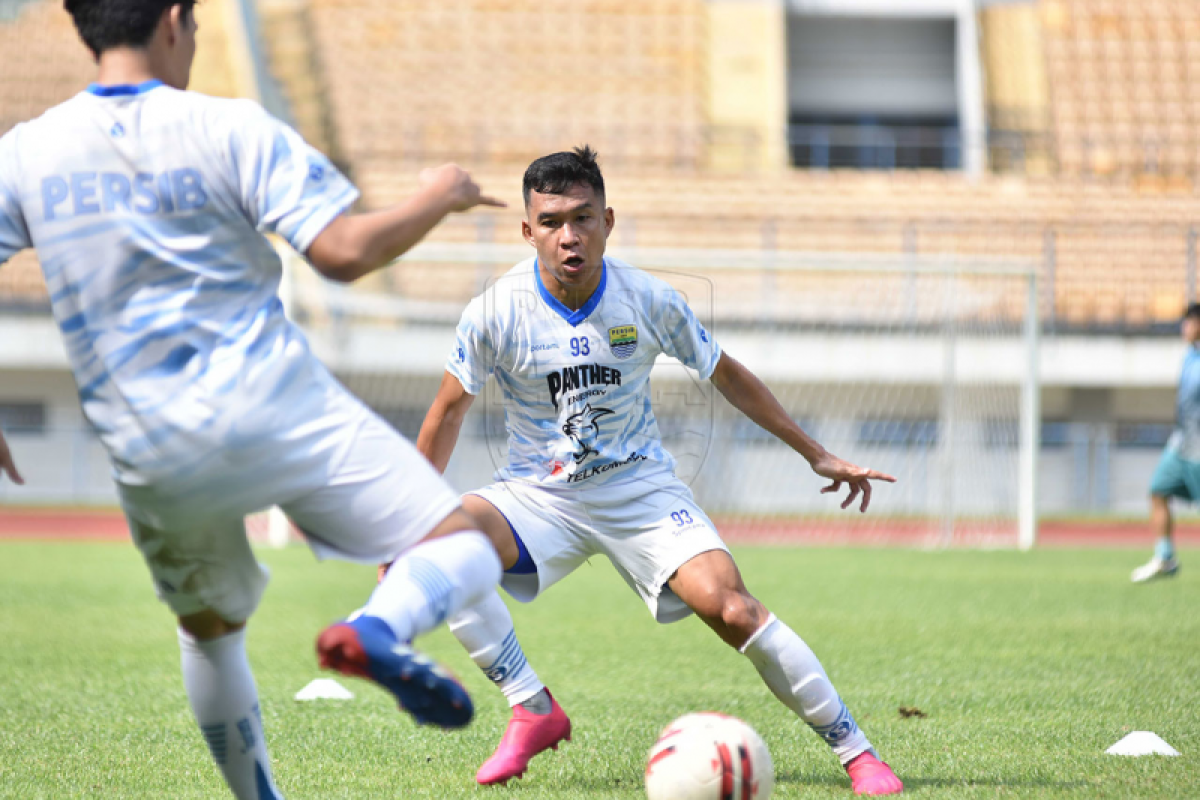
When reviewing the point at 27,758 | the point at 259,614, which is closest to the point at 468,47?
the point at 259,614

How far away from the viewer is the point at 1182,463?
11.0 metres

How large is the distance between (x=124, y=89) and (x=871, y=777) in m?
2.74

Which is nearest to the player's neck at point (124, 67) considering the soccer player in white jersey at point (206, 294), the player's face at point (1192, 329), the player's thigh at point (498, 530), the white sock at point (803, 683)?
the soccer player in white jersey at point (206, 294)

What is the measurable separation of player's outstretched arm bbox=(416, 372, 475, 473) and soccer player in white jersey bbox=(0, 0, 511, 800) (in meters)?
1.47

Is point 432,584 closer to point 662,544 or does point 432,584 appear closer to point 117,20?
point 117,20

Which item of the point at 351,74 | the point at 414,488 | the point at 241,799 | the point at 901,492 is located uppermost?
the point at 351,74

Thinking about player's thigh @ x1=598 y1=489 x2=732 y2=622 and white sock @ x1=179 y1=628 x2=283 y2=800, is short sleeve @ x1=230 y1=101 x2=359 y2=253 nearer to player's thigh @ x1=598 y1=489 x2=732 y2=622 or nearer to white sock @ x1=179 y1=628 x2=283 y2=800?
white sock @ x1=179 y1=628 x2=283 y2=800

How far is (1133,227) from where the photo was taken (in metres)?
22.5

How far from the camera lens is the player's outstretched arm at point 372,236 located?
2.49 meters

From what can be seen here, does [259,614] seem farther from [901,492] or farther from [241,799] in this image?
[901,492]

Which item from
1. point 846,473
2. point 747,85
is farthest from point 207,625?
point 747,85

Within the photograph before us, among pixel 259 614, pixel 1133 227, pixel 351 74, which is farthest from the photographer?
pixel 351 74

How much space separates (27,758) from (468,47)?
85.2 ft

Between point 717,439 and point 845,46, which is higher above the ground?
point 845,46
